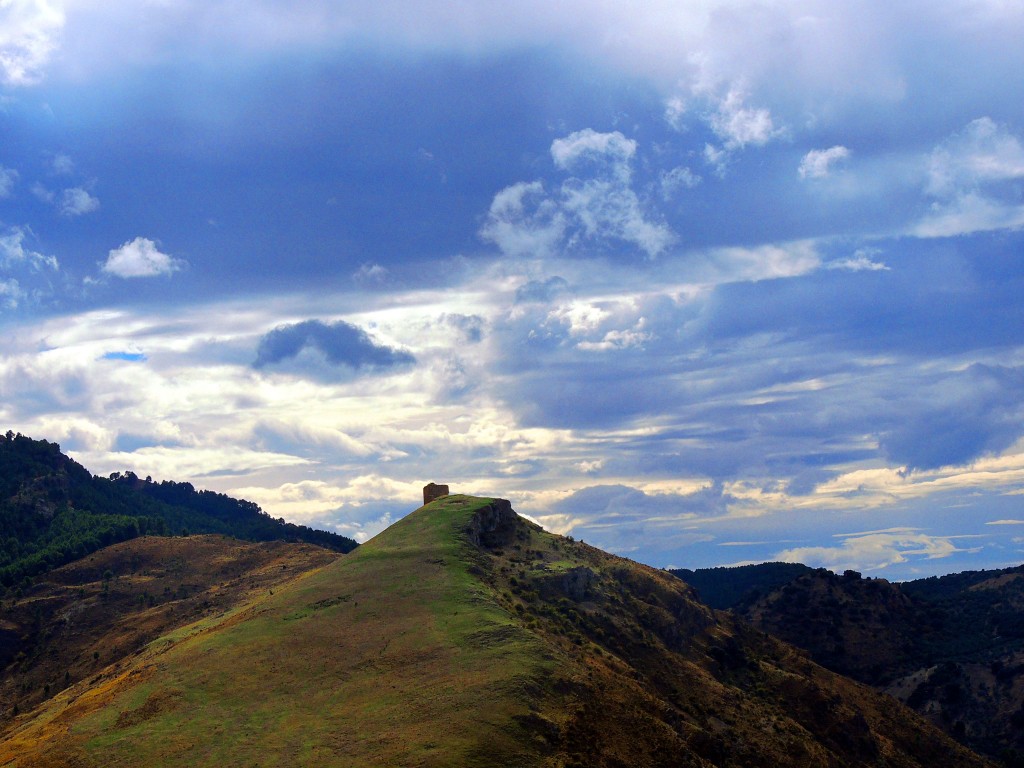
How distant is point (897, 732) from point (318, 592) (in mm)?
73175

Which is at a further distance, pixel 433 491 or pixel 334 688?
pixel 433 491

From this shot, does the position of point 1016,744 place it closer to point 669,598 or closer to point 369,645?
point 669,598

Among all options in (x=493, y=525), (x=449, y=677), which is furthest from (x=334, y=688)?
(x=493, y=525)

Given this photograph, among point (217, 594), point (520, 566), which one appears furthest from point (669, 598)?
point (217, 594)

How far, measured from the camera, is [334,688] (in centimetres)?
8231

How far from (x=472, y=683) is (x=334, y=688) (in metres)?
12.3

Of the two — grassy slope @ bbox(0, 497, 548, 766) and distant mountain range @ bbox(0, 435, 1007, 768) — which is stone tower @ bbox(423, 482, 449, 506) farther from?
grassy slope @ bbox(0, 497, 548, 766)

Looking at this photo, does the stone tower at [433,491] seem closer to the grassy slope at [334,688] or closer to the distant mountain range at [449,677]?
the distant mountain range at [449,677]

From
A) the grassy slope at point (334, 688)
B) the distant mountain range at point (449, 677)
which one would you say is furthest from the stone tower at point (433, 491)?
the grassy slope at point (334, 688)

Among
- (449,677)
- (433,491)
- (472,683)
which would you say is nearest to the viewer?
(472,683)

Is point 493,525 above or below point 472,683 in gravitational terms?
above

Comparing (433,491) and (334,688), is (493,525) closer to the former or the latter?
(433,491)

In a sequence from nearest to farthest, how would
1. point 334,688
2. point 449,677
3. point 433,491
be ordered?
point 449,677 < point 334,688 < point 433,491

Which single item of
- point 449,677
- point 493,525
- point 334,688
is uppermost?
point 493,525
